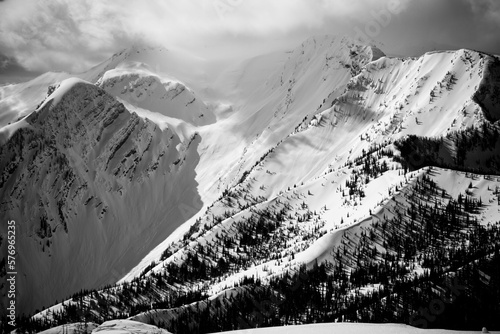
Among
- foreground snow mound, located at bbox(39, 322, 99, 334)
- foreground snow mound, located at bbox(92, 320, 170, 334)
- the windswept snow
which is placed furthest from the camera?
foreground snow mound, located at bbox(39, 322, 99, 334)

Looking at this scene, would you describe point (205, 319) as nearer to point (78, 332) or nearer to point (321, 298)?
point (321, 298)

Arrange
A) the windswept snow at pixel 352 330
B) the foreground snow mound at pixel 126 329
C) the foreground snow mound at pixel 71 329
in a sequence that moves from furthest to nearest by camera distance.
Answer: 1. the foreground snow mound at pixel 71 329
2. the foreground snow mound at pixel 126 329
3. the windswept snow at pixel 352 330

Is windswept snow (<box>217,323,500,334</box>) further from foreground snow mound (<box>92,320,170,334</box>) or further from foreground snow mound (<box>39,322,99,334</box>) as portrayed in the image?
foreground snow mound (<box>39,322,99,334</box>)

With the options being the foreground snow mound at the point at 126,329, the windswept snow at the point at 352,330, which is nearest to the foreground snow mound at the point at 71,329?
the foreground snow mound at the point at 126,329

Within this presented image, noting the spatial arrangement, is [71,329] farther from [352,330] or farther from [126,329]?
[352,330]

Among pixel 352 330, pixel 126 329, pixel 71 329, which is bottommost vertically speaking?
pixel 352 330

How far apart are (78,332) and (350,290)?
12290cm

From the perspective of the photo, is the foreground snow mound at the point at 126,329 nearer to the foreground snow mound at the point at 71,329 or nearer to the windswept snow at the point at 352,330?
the windswept snow at the point at 352,330

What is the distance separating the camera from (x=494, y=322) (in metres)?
155

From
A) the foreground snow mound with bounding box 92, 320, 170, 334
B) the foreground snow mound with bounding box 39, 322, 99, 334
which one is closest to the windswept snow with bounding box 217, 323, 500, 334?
the foreground snow mound with bounding box 92, 320, 170, 334

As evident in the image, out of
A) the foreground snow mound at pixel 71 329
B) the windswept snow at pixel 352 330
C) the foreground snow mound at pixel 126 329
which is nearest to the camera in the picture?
the windswept snow at pixel 352 330

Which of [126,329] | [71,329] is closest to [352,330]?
[126,329]

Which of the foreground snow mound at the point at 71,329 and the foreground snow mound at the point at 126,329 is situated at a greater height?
the foreground snow mound at the point at 71,329

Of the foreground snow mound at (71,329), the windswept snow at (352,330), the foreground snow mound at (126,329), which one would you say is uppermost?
the foreground snow mound at (71,329)
